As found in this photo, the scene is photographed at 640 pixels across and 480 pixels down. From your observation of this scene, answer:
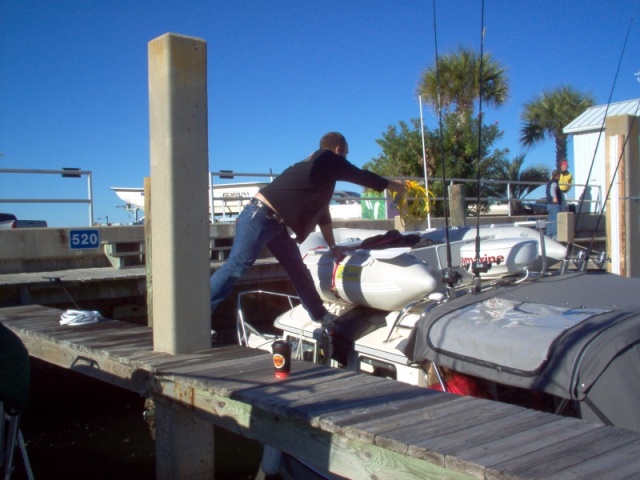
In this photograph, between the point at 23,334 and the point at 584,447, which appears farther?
the point at 23,334

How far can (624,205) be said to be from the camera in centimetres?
810

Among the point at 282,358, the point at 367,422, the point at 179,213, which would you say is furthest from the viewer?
the point at 179,213

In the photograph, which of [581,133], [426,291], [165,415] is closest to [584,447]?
[426,291]

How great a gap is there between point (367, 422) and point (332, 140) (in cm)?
302

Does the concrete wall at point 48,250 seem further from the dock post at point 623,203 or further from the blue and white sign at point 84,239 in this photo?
the dock post at point 623,203

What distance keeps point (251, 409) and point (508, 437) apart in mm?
1503

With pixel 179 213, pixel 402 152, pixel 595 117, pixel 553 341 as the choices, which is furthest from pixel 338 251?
pixel 595 117

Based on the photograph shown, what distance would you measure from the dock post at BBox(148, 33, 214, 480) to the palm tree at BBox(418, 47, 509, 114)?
20.2 meters

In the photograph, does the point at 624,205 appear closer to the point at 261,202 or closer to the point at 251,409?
the point at 261,202

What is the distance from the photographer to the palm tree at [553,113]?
31.0 m

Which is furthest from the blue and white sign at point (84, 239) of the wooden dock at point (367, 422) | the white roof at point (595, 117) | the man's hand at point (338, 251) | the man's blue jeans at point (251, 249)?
the white roof at point (595, 117)

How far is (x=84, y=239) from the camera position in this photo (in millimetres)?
9773

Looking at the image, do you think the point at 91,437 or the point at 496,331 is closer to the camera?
the point at 496,331

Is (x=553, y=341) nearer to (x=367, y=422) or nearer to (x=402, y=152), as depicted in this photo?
(x=367, y=422)
